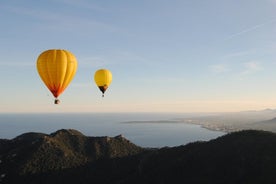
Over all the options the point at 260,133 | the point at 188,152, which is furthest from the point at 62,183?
the point at 260,133

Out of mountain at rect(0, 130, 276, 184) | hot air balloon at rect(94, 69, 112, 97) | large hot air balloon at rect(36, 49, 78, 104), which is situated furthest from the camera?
mountain at rect(0, 130, 276, 184)

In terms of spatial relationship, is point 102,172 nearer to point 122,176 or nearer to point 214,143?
point 122,176

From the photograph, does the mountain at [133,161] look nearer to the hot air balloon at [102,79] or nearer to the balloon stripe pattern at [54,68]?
the hot air balloon at [102,79]

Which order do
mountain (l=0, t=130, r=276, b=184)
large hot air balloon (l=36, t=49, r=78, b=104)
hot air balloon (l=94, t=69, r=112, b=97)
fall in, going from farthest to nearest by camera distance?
mountain (l=0, t=130, r=276, b=184)
hot air balloon (l=94, t=69, r=112, b=97)
large hot air balloon (l=36, t=49, r=78, b=104)

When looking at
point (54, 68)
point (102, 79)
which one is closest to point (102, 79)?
point (102, 79)

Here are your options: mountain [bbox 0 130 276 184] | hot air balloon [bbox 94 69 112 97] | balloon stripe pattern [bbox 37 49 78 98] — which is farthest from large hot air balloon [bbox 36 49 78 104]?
mountain [bbox 0 130 276 184]

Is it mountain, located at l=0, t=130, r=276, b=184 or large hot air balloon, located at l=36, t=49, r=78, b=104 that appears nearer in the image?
large hot air balloon, located at l=36, t=49, r=78, b=104

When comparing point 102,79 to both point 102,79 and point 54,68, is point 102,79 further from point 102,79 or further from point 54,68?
point 54,68

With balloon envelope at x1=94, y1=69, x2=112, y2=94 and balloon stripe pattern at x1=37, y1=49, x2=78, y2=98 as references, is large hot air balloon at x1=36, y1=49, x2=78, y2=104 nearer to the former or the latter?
balloon stripe pattern at x1=37, y1=49, x2=78, y2=98
